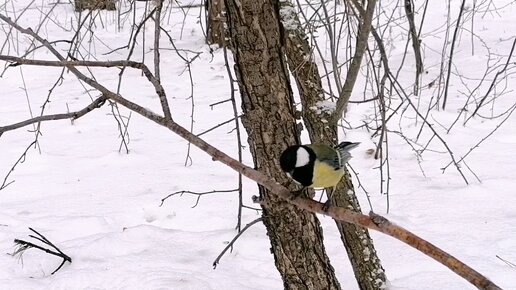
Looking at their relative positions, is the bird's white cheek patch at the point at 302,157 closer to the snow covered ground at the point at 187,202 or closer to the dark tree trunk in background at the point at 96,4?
the snow covered ground at the point at 187,202

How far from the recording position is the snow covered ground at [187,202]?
2365mm

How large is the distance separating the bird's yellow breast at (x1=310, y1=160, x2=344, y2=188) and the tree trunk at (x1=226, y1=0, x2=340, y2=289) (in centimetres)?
35

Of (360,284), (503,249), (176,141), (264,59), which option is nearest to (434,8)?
(176,141)

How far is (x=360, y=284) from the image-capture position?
2.12 meters

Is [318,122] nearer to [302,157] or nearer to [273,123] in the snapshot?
[273,123]

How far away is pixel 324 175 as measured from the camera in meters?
1.26

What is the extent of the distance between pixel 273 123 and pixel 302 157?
15.9 inches

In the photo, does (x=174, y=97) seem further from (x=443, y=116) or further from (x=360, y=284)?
(x=360, y=284)

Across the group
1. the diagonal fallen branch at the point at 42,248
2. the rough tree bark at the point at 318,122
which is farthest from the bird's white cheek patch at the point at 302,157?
the diagonal fallen branch at the point at 42,248

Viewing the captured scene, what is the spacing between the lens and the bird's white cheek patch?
1217 mm

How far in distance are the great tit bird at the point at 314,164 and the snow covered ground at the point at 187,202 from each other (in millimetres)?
1047

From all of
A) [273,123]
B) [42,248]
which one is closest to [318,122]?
[273,123]

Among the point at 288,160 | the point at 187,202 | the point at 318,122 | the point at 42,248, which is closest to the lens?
the point at 288,160

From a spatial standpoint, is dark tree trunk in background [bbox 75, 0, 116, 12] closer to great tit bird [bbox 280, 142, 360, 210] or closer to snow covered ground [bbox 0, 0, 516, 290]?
snow covered ground [bbox 0, 0, 516, 290]
